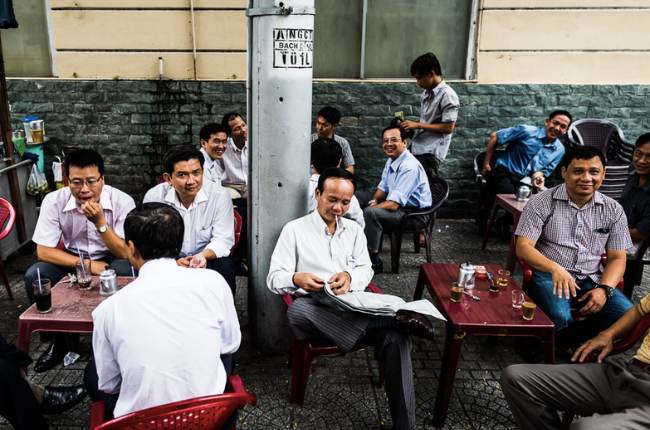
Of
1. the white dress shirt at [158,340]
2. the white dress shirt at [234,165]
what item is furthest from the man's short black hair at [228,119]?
the white dress shirt at [158,340]

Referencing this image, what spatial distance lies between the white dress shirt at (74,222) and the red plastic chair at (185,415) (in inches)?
82.5

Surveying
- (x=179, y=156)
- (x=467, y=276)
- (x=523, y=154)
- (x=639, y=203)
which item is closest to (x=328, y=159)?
(x=179, y=156)

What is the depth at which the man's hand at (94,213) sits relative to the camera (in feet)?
10.1

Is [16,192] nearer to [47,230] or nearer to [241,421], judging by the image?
[47,230]

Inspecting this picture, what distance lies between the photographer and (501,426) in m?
2.77

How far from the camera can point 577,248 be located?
10.9 feet

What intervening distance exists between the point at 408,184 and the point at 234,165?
199 cm

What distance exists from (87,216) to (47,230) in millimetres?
350

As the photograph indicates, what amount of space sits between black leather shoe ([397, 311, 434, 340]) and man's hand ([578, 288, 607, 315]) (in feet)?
4.29

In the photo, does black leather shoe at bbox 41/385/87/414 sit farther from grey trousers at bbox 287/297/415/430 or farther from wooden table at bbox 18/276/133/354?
grey trousers at bbox 287/297/415/430

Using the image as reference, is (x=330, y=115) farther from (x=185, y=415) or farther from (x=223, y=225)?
(x=185, y=415)

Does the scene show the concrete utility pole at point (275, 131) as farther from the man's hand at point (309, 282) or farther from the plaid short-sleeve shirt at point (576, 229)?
the plaid short-sleeve shirt at point (576, 229)

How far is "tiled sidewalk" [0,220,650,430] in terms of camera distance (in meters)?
2.77

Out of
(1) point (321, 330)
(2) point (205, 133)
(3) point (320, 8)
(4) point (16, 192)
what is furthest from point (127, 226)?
(3) point (320, 8)
